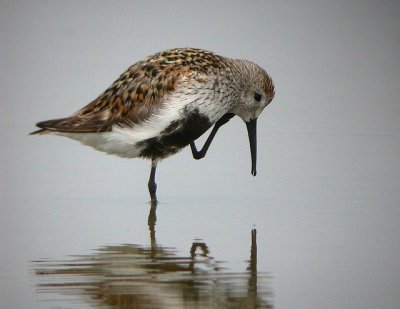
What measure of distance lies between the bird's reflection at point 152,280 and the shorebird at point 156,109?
160 centimetres

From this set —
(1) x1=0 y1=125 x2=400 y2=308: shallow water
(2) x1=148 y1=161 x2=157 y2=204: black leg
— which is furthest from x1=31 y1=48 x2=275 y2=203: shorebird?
(1) x1=0 y1=125 x2=400 y2=308: shallow water

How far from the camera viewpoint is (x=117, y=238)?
7.42 metres

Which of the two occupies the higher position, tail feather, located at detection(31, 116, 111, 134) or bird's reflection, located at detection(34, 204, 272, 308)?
tail feather, located at detection(31, 116, 111, 134)

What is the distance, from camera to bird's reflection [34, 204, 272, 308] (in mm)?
5805

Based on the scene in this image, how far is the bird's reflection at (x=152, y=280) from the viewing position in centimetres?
580

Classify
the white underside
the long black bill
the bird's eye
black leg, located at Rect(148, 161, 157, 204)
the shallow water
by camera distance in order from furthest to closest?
the long black bill
the bird's eye
black leg, located at Rect(148, 161, 157, 204)
the white underside
the shallow water

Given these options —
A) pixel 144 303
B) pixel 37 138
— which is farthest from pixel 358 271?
pixel 37 138

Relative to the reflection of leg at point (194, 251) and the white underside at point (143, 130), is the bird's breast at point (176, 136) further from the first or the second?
the reflection of leg at point (194, 251)

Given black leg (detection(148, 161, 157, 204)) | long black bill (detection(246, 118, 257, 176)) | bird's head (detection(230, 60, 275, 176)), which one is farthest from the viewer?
long black bill (detection(246, 118, 257, 176))

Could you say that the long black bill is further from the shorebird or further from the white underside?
the white underside

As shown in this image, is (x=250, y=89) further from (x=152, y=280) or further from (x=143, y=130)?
(x=152, y=280)

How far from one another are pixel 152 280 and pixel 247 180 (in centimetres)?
359

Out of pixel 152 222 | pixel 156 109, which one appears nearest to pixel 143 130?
pixel 156 109

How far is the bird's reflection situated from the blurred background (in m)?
0.10
